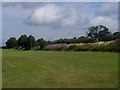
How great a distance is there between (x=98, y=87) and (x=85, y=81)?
1.56 meters

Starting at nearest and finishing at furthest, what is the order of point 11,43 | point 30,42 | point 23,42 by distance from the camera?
point 30,42 → point 23,42 → point 11,43

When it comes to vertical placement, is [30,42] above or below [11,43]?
above

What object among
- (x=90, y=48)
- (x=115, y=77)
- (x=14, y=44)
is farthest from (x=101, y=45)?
(x=14, y=44)

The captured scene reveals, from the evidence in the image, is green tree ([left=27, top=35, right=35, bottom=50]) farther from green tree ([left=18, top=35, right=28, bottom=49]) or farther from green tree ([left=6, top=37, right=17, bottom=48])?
green tree ([left=6, top=37, right=17, bottom=48])

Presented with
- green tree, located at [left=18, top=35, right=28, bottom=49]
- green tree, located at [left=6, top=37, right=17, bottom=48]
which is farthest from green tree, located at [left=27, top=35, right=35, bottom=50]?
green tree, located at [left=6, top=37, right=17, bottom=48]

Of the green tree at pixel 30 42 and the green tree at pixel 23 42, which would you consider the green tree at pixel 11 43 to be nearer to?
the green tree at pixel 23 42

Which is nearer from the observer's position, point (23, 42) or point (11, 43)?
point (23, 42)

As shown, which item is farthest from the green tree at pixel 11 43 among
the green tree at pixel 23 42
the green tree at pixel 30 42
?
the green tree at pixel 30 42

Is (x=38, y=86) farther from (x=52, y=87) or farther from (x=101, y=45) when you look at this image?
(x=101, y=45)

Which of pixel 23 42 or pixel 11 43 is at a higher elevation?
pixel 23 42

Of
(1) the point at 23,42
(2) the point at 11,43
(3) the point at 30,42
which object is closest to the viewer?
(3) the point at 30,42

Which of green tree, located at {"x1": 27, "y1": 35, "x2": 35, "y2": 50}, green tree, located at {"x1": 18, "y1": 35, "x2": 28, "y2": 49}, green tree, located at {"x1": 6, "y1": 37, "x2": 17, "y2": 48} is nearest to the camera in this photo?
green tree, located at {"x1": 27, "y1": 35, "x2": 35, "y2": 50}

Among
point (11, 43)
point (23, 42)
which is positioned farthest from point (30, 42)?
point (11, 43)

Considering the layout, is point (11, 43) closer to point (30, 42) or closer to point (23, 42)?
point (23, 42)
